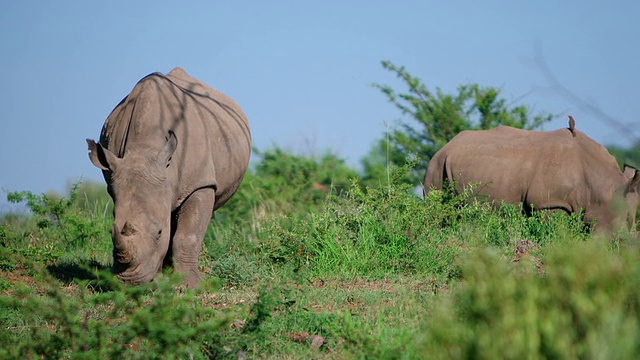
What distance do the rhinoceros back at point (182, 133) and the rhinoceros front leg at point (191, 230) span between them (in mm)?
102

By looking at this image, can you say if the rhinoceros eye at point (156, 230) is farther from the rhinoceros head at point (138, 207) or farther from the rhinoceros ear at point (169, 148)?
the rhinoceros ear at point (169, 148)

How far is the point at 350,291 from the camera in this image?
7.26 m

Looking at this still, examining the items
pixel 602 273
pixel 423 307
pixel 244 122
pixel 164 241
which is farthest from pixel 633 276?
pixel 244 122

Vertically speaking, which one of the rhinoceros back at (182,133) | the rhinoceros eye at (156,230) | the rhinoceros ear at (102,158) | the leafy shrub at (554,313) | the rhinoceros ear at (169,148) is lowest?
the leafy shrub at (554,313)

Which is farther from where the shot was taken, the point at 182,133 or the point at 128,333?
the point at 182,133

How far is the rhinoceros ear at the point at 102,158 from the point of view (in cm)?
754

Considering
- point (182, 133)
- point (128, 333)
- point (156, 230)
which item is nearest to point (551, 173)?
point (182, 133)

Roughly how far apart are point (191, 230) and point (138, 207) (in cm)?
101

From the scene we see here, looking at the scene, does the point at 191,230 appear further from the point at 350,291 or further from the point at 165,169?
the point at 350,291

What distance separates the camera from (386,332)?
18.0 feet

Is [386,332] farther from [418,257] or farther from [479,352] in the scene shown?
[418,257]

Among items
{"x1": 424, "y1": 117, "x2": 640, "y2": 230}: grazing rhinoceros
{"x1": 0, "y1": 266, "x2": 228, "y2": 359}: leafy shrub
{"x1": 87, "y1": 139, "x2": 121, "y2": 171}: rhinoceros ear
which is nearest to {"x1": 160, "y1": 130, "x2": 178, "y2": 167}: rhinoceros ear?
{"x1": 87, "y1": 139, "x2": 121, "y2": 171}: rhinoceros ear

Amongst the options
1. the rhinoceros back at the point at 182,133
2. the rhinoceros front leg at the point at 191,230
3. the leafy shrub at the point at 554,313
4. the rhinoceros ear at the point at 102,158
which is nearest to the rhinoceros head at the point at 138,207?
the rhinoceros ear at the point at 102,158

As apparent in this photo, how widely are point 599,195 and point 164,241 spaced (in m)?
6.22
